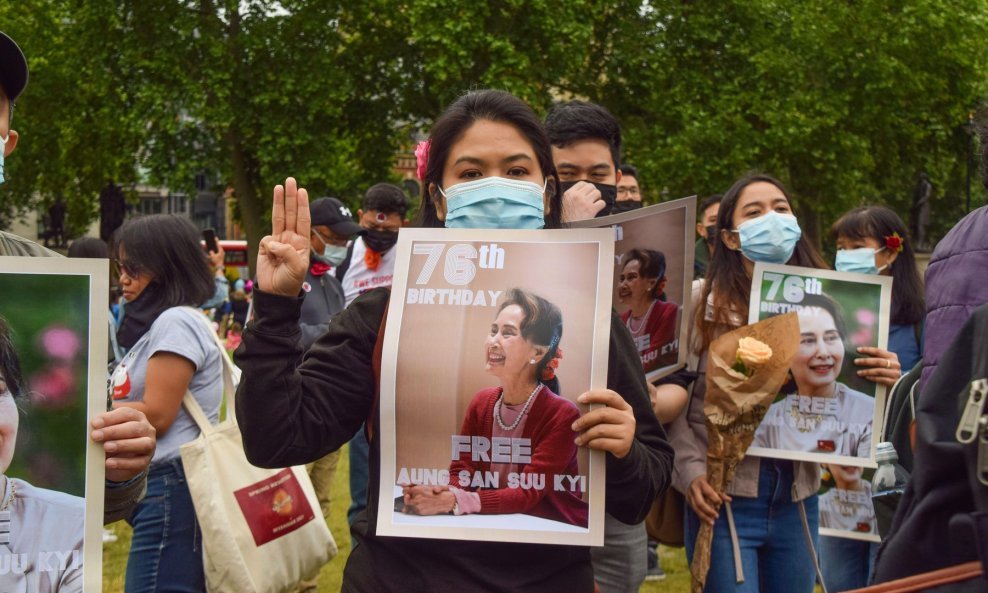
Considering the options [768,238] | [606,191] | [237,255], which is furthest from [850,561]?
[237,255]

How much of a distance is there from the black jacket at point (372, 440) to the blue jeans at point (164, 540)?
5.67ft

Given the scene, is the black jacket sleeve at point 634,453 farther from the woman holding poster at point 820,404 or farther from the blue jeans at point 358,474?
the blue jeans at point 358,474

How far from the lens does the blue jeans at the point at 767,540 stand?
12.1 ft

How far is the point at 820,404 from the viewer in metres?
3.93

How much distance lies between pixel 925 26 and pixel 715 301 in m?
21.6

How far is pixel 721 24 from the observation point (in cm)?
2636

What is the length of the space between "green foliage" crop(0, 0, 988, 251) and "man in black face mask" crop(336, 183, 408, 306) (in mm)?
17200

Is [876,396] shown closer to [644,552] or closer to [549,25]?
[644,552]

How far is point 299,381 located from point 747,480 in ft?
6.56

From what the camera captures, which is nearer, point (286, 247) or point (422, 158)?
point (286, 247)

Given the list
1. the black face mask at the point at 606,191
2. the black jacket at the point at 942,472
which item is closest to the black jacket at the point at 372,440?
the black jacket at the point at 942,472

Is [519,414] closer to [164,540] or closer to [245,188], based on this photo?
[164,540]

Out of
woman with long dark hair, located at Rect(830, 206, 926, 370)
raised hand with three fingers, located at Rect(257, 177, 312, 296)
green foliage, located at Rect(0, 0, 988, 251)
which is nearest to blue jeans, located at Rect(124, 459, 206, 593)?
raised hand with three fingers, located at Rect(257, 177, 312, 296)

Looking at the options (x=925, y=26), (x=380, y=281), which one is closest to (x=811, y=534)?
(x=380, y=281)
